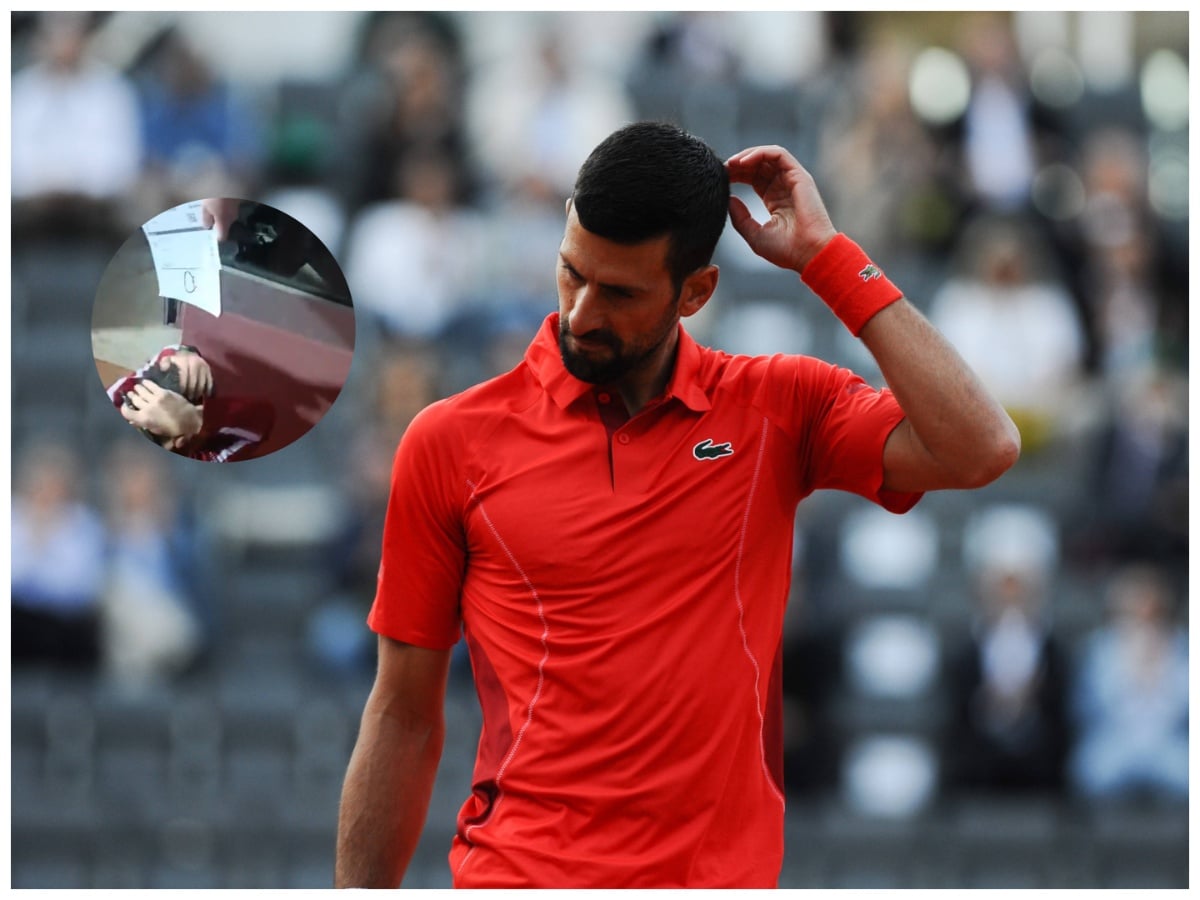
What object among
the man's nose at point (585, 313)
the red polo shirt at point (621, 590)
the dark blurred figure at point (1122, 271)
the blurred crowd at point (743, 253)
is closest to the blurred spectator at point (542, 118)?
the blurred crowd at point (743, 253)

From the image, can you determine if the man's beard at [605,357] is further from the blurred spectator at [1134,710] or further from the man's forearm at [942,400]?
the blurred spectator at [1134,710]

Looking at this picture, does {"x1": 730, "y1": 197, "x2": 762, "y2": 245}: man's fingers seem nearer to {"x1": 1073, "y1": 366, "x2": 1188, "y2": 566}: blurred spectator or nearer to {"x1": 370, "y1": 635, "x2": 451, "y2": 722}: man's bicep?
{"x1": 370, "y1": 635, "x2": 451, "y2": 722}: man's bicep

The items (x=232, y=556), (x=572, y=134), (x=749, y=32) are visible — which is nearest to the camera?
(x=232, y=556)

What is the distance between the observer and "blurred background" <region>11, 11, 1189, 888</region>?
7.85 metres

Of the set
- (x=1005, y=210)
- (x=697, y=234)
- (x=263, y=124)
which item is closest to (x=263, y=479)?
(x=263, y=124)

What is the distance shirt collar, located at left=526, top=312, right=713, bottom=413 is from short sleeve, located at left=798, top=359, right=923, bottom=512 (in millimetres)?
192

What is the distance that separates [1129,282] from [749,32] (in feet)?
10.6

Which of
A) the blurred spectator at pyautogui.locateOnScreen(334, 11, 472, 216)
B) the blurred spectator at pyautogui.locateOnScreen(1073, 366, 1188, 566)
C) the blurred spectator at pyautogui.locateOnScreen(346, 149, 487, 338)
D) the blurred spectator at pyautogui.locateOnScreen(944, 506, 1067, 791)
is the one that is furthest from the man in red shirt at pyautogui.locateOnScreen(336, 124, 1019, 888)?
the blurred spectator at pyautogui.locateOnScreen(334, 11, 472, 216)

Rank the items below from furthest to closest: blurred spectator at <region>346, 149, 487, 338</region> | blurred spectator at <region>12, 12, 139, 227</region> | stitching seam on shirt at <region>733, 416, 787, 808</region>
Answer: blurred spectator at <region>12, 12, 139, 227</region> → blurred spectator at <region>346, 149, 487, 338</region> → stitching seam on shirt at <region>733, 416, 787, 808</region>

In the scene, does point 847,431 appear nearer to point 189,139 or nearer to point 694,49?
point 189,139

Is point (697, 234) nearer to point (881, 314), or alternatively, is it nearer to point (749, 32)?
point (881, 314)

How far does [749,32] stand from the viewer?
1136 cm

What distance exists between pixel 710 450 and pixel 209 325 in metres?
0.90

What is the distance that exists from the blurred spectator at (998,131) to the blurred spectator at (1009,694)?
2674mm
